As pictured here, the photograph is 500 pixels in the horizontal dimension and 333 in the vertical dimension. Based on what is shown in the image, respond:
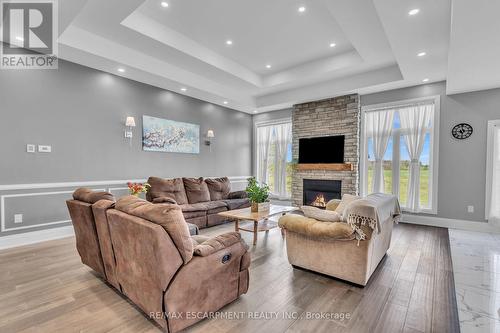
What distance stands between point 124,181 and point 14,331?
3283 mm

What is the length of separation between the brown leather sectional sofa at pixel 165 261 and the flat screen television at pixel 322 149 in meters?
4.59

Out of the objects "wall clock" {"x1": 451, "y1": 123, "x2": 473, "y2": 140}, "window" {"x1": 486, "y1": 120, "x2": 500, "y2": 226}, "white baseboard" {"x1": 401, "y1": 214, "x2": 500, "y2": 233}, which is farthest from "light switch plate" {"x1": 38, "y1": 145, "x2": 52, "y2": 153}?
"window" {"x1": 486, "y1": 120, "x2": 500, "y2": 226}

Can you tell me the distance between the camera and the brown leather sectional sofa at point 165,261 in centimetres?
172

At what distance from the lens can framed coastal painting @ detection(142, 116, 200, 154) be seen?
5.28 metres

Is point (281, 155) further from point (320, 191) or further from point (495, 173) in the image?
point (495, 173)

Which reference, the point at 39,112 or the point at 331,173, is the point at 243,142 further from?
the point at 39,112

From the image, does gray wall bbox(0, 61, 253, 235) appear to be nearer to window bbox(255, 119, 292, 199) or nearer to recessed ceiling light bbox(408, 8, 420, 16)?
window bbox(255, 119, 292, 199)

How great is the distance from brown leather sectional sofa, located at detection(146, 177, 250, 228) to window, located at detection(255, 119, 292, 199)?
1.80 metres

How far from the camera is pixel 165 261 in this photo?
5.50ft

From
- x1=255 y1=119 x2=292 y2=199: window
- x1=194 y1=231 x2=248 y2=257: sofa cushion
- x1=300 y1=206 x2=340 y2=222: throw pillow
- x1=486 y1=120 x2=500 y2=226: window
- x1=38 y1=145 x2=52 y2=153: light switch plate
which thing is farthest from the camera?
x1=255 y1=119 x2=292 y2=199: window

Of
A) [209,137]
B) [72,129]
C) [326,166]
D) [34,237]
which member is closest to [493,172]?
[326,166]

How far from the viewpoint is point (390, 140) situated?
18.0 ft

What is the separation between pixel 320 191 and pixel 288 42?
372cm

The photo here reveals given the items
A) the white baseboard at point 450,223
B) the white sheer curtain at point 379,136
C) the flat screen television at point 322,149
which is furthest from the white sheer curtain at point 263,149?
the white baseboard at point 450,223
